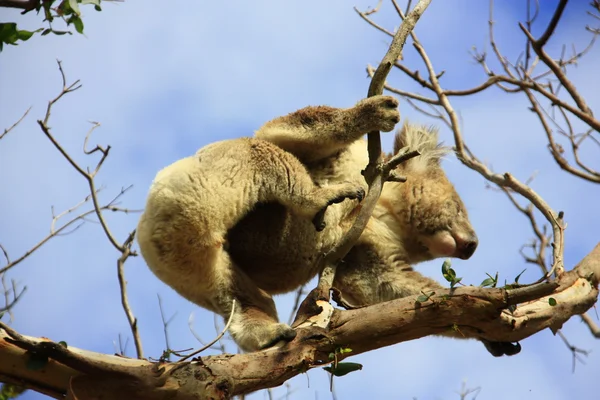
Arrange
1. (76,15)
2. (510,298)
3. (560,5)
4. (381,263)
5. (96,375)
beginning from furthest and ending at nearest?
(381,263), (560,5), (510,298), (76,15), (96,375)

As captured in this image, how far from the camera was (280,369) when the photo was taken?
12.4 feet

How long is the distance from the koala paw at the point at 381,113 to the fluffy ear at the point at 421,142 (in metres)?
1.01

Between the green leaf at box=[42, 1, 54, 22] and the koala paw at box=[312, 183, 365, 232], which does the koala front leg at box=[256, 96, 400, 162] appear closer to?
the koala paw at box=[312, 183, 365, 232]

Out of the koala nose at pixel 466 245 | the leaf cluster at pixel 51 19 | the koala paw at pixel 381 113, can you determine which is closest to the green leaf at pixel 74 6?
the leaf cluster at pixel 51 19

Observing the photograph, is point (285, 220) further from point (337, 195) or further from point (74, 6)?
point (74, 6)

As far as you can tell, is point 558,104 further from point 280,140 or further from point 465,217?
point 280,140

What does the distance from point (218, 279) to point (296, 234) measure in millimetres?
656

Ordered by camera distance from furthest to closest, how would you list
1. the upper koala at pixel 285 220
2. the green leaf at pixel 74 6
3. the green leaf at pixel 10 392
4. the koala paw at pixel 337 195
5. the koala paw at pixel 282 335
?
the koala paw at pixel 337 195, the upper koala at pixel 285 220, the green leaf at pixel 10 392, the koala paw at pixel 282 335, the green leaf at pixel 74 6

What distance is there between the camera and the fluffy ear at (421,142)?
5.67 meters

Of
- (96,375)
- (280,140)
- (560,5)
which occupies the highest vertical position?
(560,5)

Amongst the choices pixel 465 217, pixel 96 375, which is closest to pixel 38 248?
pixel 96 375

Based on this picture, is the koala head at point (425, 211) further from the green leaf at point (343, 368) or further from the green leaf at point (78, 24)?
the green leaf at point (78, 24)

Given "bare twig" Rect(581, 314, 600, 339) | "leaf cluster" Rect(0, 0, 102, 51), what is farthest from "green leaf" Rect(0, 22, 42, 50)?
"bare twig" Rect(581, 314, 600, 339)

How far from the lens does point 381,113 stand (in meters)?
4.61
